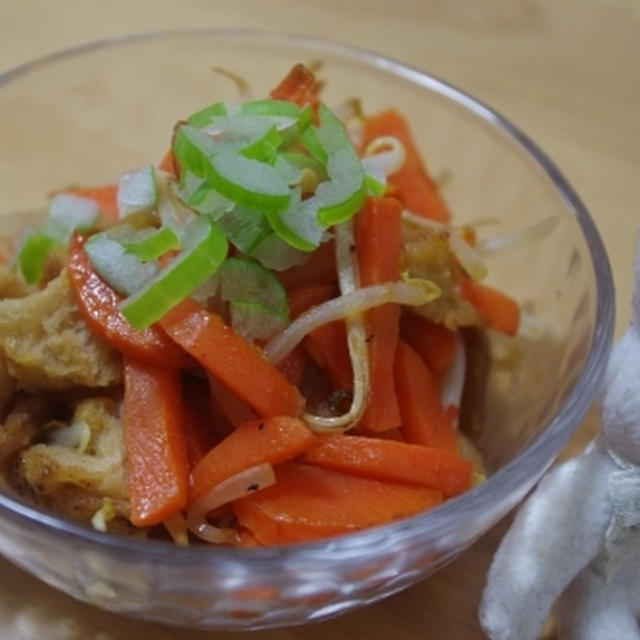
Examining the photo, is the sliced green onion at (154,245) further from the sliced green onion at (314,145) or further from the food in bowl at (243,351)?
the sliced green onion at (314,145)

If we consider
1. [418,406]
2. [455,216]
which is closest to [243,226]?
[418,406]

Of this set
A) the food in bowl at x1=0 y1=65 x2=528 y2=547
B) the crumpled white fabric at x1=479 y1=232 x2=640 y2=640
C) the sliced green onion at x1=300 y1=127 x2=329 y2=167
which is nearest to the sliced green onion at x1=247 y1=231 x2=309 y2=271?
the food in bowl at x1=0 y1=65 x2=528 y2=547

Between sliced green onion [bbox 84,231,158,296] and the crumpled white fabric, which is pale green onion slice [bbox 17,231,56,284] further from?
the crumpled white fabric

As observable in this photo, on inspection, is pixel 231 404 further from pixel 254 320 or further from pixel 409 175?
pixel 409 175

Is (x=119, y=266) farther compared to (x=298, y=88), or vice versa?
(x=298, y=88)

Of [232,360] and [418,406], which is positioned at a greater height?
[232,360]

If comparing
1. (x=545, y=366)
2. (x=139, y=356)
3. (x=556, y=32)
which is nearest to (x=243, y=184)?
(x=139, y=356)

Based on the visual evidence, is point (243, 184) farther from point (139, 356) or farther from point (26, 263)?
point (26, 263)
